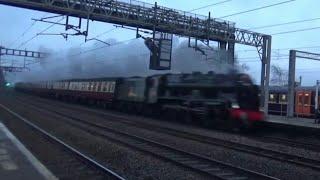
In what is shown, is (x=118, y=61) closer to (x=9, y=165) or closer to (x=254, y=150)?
(x=254, y=150)

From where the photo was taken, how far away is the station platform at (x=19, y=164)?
11023 millimetres

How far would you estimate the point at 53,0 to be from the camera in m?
38.9

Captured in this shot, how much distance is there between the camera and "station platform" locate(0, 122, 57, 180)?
36.2 feet

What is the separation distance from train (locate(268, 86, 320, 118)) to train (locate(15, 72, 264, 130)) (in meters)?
14.7

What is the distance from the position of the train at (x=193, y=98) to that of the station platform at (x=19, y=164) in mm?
12111

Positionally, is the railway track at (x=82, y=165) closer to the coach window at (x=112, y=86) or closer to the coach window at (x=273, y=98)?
the coach window at (x=112, y=86)

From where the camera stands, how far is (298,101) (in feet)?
154

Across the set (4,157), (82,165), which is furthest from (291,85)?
(4,157)

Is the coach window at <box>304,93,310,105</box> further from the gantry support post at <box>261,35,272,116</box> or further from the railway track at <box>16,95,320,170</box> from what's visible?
the railway track at <box>16,95,320,170</box>

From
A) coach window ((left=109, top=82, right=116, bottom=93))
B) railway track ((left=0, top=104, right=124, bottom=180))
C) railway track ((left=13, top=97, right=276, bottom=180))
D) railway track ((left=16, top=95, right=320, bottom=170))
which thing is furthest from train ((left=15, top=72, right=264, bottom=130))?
railway track ((left=0, top=104, right=124, bottom=180))

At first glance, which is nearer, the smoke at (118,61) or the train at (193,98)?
the train at (193,98)

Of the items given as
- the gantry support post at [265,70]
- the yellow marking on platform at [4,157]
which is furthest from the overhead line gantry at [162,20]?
the yellow marking on platform at [4,157]

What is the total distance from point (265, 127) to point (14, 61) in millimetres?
102635

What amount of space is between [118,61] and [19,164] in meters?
44.6
